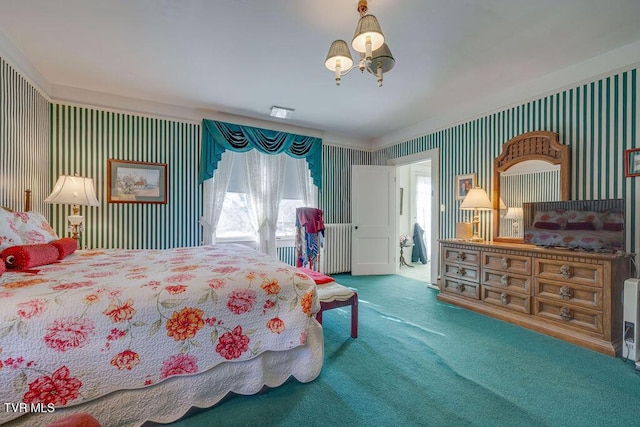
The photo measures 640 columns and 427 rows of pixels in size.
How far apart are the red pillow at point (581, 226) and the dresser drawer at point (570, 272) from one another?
35cm

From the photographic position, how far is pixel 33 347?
1.16 metres

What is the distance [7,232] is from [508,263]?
415 cm

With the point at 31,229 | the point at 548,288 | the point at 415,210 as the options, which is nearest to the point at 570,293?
the point at 548,288

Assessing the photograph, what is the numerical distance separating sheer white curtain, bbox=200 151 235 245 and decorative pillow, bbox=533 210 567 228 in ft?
12.9

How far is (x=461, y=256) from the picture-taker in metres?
3.40

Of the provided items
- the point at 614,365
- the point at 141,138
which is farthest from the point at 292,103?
the point at 614,365

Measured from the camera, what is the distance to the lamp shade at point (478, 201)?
11.0 feet

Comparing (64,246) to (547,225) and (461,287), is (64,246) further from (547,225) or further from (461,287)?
(547,225)

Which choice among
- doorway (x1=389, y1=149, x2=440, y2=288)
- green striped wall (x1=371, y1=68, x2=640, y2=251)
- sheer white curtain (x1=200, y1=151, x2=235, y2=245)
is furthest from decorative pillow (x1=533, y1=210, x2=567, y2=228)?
sheer white curtain (x1=200, y1=151, x2=235, y2=245)

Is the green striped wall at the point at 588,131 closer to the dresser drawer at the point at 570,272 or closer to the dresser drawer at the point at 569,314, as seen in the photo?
the dresser drawer at the point at 570,272

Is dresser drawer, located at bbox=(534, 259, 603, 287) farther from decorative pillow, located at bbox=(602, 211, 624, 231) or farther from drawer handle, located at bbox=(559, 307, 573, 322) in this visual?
decorative pillow, located at bbox=(602, 211, 624, 231)

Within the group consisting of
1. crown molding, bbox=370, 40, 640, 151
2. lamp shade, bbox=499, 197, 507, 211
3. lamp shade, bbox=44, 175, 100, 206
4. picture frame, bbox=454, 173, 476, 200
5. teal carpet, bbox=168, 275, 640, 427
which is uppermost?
crown molding, bbox=370, 40, 640, 151

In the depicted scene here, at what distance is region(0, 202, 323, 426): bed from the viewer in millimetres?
1175

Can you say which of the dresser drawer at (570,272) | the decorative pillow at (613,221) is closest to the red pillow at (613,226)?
the decorative pillow at (613,221)
